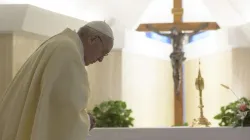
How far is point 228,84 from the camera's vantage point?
6.00 meters

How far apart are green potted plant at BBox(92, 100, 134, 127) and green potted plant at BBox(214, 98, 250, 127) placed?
86 cm

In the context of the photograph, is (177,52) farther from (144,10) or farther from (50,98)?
Result: (50,98)

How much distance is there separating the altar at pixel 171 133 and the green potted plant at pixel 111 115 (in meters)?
0.25

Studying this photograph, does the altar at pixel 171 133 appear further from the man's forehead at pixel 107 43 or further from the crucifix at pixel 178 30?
the man's forehead at pixel 107 43

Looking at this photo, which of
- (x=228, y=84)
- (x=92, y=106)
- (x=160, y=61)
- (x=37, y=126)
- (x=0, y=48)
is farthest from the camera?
(x=160, y=61)

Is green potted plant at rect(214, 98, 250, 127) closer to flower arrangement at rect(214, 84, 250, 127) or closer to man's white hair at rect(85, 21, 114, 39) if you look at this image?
flower arrangement at rect(214, 84, 250, 127)

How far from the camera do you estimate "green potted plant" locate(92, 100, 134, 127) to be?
17.1 ft

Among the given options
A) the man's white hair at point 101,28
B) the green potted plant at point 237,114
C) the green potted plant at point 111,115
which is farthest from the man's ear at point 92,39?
the green potted plant at point 237,114

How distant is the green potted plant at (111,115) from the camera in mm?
5227

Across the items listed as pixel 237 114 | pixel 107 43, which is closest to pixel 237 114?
pixel 237 114

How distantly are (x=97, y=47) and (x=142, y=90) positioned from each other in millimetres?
3297

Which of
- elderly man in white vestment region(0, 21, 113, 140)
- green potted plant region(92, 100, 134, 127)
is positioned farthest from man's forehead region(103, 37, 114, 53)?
green potted plant region(92, 100, 134, 127)

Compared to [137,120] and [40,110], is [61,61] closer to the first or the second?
[40,110]

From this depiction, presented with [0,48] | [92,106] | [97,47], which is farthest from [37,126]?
[92,106]
